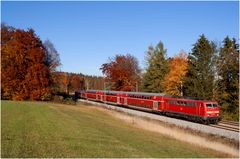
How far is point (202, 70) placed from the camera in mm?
46188

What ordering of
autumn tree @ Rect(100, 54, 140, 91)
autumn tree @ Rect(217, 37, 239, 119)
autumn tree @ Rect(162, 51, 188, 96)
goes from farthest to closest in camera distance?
autumn tree @ Rect(100, 54, 140, 91) → autumn tree @ Rect(162, 51, 188, 96) → autumn tree @ Rect(217, 37, 239, 119)

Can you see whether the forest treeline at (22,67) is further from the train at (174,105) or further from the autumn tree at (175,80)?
the autumn tree at (175,80)

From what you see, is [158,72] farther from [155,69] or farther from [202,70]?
[202,70]

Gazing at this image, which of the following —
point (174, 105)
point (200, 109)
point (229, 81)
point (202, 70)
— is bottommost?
point (200, 109)

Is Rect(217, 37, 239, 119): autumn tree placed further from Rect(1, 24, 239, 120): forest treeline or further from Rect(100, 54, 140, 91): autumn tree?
Rect(100, 54, 140, 91): autumn tree

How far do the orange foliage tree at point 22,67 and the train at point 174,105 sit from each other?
17.3m

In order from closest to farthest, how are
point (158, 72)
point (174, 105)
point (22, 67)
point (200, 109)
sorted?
point (200, 109) < point (174, 105) < point (22, 67) < point (158, 72)

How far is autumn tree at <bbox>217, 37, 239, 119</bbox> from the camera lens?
130 ft

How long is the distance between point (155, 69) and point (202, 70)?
81.3ft

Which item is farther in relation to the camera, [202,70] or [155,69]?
[155,69]

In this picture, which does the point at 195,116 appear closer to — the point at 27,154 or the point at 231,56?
the point at 231,56

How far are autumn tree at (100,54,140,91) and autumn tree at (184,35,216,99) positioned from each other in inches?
1403

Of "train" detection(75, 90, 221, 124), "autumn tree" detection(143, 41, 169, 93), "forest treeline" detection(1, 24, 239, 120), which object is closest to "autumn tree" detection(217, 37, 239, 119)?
"forest treeline" detection(1, 24, 239, 120)

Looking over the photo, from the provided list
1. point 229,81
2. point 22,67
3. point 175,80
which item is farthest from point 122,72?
point 229,81
